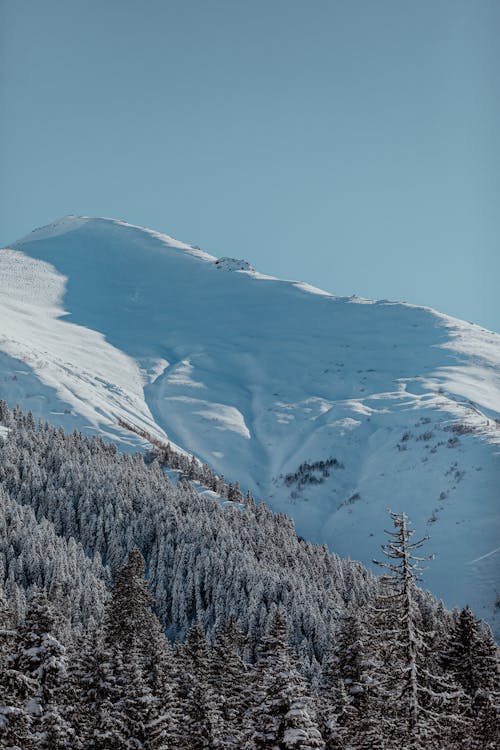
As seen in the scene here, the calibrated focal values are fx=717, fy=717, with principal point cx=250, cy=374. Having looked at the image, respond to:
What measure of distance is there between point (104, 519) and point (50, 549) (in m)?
18.7

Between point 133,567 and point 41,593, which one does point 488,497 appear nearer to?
point 133,567

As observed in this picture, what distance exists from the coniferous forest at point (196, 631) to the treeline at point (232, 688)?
4.0 inches

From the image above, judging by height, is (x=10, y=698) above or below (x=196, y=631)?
above

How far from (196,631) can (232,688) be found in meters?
5.75

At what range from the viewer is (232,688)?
53.3 meters

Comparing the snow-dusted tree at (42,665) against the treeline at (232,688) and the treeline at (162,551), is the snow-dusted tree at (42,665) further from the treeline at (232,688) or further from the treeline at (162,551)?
the treeline at (162,551)

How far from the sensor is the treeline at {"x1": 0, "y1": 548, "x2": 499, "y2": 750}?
23531 millimetres

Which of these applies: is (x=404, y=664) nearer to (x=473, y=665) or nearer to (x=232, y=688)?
(x=232, y=688)

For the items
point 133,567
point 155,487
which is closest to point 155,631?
point 133,567

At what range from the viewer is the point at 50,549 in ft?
Result: 336

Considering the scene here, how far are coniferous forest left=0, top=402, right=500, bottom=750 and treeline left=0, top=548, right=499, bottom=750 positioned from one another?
0.33 ft

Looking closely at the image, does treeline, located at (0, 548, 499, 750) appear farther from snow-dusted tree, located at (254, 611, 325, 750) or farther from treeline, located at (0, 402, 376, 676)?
treeline, located at (0, 402, 376, 676)

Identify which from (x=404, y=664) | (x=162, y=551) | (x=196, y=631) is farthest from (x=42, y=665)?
(x=162, y=551)

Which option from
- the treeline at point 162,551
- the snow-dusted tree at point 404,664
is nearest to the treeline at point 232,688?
the snow-dusted tree at point 404,664
